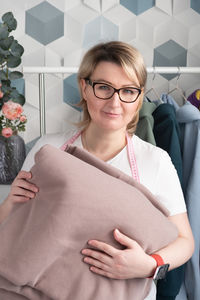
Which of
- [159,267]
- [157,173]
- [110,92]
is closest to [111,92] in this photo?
[110,92]

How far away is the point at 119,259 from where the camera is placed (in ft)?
2.85

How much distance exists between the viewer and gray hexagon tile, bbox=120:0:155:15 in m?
1.93

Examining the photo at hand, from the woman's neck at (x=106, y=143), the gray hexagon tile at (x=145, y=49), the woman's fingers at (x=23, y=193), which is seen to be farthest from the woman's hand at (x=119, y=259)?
the gray hexagon tile at (x=145, y=49)

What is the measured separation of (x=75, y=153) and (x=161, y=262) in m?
0.37

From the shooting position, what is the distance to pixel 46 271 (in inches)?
32.4

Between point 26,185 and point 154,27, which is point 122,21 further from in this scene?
point 26,185

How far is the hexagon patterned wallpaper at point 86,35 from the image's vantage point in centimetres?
191

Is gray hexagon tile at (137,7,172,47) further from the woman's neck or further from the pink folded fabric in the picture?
the pink folded fabric

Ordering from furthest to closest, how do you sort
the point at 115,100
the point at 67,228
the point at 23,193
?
the point at 115,100, the point at 23,193, the point at 67,228

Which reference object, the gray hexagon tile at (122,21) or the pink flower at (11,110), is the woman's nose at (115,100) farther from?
the gray hexagon tile at (122,21)

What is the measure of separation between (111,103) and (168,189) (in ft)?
1.09

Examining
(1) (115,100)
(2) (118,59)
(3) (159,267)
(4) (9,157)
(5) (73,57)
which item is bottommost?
(4) (9,157)

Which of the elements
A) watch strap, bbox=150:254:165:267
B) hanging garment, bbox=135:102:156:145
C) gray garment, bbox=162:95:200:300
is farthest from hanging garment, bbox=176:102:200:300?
watch strap, bbox=150:254:165:267

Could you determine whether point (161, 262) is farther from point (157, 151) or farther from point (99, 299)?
point (157, 151)
